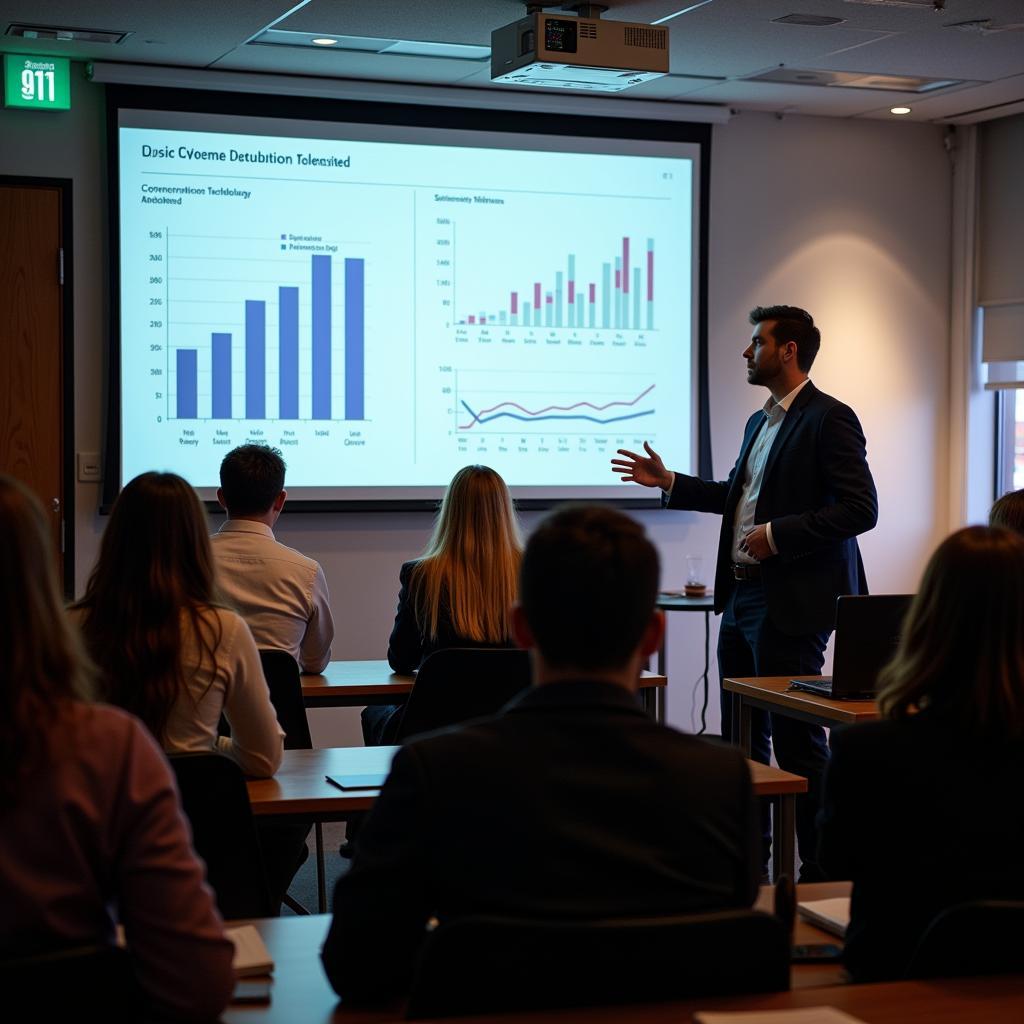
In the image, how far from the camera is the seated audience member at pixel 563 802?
55.3 inches

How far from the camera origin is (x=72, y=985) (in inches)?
50.9

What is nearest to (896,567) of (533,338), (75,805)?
(533,338)

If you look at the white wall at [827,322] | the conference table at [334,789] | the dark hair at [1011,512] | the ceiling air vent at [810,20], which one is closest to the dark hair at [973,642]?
the conference table at [334,789]

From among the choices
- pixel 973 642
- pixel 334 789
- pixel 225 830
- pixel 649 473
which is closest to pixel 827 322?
pixel 649 473

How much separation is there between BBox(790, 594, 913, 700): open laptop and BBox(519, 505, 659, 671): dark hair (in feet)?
5.95

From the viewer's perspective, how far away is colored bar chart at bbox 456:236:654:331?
6.06 m

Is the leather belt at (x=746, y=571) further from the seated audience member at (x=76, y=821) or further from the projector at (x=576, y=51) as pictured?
the seated audience member at (x=76, y=821)

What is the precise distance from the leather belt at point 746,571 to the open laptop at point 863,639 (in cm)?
103

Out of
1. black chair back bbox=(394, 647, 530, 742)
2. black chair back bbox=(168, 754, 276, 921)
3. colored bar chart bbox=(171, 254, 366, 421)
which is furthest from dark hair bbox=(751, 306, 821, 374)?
black chair back bbox=(168, 754, 276, 921)

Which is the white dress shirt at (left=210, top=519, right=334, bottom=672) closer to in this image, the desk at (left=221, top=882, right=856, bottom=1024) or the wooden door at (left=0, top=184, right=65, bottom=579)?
the desk at (left=221, top=882, right=856, bottom=1024)

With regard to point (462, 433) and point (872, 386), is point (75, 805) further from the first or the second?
point (872, 386)

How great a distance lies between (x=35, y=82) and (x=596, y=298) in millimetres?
2495

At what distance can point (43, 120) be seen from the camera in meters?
5.38

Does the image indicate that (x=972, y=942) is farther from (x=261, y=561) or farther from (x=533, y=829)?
(x=261, y=561)
